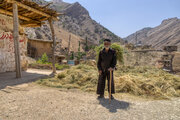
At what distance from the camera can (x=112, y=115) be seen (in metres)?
2.28

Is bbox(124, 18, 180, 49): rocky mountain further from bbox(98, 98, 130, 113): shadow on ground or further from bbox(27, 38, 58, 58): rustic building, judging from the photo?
bbox(98, 98, 130, 113): shadow on ground

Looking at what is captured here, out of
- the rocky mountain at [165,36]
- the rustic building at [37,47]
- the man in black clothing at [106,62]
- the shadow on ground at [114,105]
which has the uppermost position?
the rocky mountain at [165,36]

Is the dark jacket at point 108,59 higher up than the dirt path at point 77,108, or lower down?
higher up

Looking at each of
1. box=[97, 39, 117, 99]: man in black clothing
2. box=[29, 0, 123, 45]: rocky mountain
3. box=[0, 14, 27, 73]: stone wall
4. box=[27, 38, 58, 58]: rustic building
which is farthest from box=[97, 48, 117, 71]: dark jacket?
box=[29, 0, 123, 45]: rocky mountain

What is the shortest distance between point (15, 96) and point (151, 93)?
3310mm

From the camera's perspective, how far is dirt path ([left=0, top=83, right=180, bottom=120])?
7.20 ft

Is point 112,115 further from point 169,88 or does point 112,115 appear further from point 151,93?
point 169,88

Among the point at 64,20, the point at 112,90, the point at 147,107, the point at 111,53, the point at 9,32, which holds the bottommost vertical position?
the point at 147,107

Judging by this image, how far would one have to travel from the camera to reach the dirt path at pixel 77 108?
2.19m

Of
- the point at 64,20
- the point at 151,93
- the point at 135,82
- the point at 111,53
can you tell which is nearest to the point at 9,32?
the point at 111,53

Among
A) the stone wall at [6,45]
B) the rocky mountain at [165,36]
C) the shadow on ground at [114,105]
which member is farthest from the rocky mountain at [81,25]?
the shadow on ground at [114,105]

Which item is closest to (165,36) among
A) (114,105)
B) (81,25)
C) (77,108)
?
(81,25)

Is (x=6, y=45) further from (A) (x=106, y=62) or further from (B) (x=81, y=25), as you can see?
(B) (x=81, y=25)

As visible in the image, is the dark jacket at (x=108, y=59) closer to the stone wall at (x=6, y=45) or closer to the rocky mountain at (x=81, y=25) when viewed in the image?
the stone wall at (x=6, y=45)
